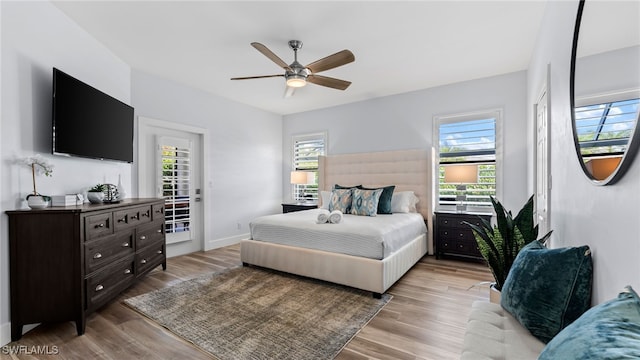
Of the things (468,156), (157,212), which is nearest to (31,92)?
(157,212)

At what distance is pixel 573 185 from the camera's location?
61.1 inches

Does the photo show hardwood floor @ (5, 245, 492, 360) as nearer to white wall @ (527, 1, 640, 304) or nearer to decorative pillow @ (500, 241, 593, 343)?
decorative pillow @ (500, 241, 593, 343)

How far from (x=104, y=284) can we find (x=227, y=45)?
2585 mm

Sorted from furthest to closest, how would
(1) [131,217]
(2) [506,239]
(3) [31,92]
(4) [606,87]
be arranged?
(1) [131,217] → (3) [31,92] → (2) [506,239] → (4) [606,87]

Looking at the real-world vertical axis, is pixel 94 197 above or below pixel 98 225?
above

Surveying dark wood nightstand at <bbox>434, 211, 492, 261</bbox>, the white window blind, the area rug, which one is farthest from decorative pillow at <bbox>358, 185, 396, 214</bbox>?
the white window blind

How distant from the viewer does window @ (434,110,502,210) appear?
4.03 m

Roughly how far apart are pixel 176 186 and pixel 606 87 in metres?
4.62

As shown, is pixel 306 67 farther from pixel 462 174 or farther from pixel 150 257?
pixel 150 257

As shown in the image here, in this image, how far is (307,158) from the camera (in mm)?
5977

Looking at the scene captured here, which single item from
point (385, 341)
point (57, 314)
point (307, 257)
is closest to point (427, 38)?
point (307, 257)

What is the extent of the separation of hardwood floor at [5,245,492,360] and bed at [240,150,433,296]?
0.34 meters

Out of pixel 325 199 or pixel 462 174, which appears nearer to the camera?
pixel 462 174

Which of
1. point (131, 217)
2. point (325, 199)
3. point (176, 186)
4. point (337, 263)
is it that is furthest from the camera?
point (325, 199)
